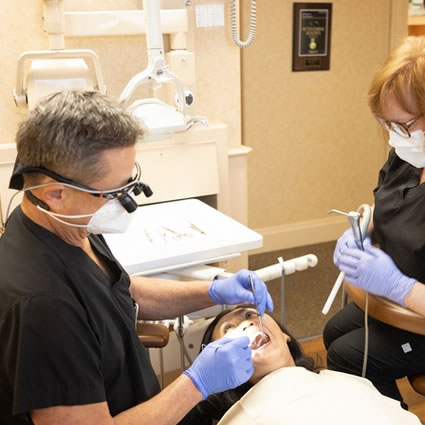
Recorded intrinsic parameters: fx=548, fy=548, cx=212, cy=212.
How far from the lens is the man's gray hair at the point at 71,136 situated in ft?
3.10

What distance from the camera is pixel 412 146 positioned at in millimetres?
1468

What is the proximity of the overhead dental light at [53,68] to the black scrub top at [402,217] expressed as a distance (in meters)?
1.01

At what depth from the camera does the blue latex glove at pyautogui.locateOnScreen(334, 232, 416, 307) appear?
1.42 m

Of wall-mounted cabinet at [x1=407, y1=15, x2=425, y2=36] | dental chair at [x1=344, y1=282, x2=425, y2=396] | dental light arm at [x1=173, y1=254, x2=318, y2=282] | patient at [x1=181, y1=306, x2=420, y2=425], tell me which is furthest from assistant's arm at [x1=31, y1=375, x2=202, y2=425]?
wall-mounted cabinet at [x1=407, y1=15, x2=425, y2=36]

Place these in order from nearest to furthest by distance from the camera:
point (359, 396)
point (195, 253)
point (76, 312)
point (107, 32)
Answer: point (76, 312) → point (359, 396) → point (195, 253) → point (107, 32)

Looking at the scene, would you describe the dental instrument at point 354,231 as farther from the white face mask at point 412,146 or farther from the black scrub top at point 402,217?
the white face mask at point 412,146

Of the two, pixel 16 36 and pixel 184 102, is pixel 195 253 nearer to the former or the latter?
pixel 184 102

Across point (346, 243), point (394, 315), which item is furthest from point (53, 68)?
point (394, 315)

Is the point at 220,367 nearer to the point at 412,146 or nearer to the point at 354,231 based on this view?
the point at 354,231

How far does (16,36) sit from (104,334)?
1.43 meters

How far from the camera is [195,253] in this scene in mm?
1630

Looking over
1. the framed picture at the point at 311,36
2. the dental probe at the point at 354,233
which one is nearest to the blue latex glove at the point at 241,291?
the dental probe at the point at 354,233

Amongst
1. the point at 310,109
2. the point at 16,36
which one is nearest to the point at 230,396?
the point at 16,36

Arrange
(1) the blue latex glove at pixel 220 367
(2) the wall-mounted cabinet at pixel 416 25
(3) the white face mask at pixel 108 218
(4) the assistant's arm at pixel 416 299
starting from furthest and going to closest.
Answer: (2) the wall-mounted cabinet at pixel 416 25 → (4) the assistant's arm at pixel 416 299 → (1) the blue latex glove at pixel 220 367 → (3) the white face mask at pixel 108 218
